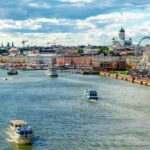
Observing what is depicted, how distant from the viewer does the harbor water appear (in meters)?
21.3

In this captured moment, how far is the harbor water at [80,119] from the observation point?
70.0 ft

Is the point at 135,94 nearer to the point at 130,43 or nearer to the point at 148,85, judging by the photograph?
the point at 148,85

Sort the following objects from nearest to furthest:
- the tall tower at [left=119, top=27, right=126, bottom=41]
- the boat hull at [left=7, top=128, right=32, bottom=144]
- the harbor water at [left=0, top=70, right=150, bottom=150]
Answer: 1. the harbor water at [left=0, top=70, right=150, bottom=150]
2. the boat hull at [left=7, top=128, right=32, bottom=144]
3. the tall tower at [left=119, top=27, right=126, bottom=41]

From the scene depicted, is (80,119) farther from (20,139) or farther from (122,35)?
(122,35)

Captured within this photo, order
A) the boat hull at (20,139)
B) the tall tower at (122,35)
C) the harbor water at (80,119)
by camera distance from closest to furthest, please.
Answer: the harbor water at (80,119)
the boat hull at (20,139)
the tall tower at (122,35)

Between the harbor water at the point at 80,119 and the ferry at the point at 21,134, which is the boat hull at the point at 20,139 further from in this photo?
the harbor water at the point at 80,119

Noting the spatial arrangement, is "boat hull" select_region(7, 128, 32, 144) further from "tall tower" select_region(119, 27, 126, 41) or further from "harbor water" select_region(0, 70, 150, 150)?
"tall tower" select_region(119, 27, 126, 41)

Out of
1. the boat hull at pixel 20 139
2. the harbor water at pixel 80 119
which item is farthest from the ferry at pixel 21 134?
the harbor water at pixel 80 119

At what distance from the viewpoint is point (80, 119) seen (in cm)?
2712

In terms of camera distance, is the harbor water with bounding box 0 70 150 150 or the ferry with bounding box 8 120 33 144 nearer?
the harbor water with bounding box 0 70 150 150

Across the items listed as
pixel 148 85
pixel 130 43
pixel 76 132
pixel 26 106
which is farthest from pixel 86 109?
pixel 130 43

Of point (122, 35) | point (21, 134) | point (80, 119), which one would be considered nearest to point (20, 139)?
point (21, 134)

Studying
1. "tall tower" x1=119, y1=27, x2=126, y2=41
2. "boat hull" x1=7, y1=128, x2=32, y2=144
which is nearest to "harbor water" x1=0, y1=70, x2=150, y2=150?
"boat hull" x1=7, y1=128, x2=32, y2=144

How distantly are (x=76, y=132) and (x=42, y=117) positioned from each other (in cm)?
478
